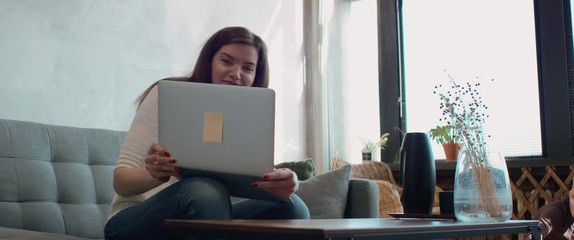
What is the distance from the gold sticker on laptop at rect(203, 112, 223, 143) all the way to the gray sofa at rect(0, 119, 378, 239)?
814mm

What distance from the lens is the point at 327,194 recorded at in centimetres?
194

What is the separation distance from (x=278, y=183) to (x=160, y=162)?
0.23m

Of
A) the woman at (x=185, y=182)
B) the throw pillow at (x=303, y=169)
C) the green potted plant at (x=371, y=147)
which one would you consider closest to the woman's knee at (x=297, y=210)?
the woman at (x=185, y=182)

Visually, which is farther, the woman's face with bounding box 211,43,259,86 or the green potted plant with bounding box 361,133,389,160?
the green potted plant with bounding box 361,133,389,160

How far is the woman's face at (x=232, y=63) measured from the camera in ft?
5.43

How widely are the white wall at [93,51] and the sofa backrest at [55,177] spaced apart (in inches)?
20.9

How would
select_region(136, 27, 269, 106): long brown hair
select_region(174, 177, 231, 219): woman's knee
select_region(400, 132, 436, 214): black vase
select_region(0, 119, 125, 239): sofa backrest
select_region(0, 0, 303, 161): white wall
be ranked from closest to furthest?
select_region(174, 177, 231, 219): woman's knee < select_region(400, 132, 436, 214): black vase < select_region(136, 27, 269, 106): long brown hair < select_region(0, 119, 125, 239): sofa backrest < select_region(0, 0, 303, 161): white wall

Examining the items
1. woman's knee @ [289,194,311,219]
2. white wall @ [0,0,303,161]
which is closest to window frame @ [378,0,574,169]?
white wall @ [0,0,303,161]

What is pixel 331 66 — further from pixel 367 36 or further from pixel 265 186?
pixel 265 186

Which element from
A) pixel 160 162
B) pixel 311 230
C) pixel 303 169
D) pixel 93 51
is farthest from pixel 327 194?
pixel 93 51

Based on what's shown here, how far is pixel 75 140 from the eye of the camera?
2113 mm

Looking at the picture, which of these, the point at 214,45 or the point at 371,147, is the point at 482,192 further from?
the point at 371,147

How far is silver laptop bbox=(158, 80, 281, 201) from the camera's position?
49.2 inches

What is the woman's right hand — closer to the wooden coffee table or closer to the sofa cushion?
the wooden coffee table
